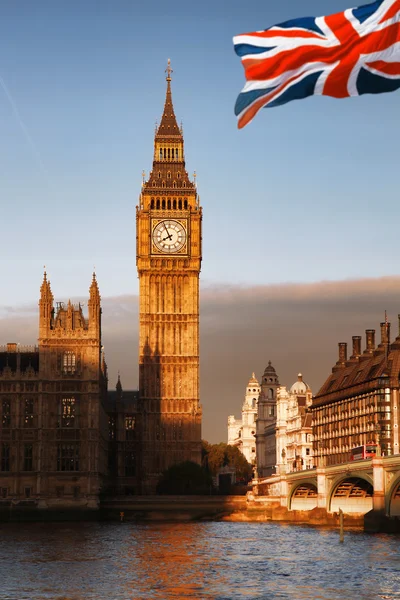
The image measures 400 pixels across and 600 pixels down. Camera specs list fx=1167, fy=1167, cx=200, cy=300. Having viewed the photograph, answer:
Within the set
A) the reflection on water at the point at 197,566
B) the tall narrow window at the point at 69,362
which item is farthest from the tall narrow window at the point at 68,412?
the reflection on water at the point at 197,566

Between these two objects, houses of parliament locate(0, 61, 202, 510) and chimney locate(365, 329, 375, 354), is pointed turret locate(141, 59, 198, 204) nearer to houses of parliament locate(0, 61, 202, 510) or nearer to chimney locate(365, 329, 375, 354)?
houses of parliament locate(0, 61, 202, 510)

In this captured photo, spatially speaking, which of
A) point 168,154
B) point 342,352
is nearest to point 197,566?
point 168,154

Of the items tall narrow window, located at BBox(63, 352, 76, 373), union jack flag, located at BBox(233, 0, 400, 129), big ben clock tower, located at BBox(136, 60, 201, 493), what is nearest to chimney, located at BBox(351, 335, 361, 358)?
big ben clock tower, located at BBox(136, 60, 201, 493)

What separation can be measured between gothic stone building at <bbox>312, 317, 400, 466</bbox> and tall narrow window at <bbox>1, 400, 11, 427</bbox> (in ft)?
130

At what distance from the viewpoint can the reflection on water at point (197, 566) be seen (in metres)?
50.4

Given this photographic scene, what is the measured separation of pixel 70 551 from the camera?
75375 mm

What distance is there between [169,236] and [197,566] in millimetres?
98039

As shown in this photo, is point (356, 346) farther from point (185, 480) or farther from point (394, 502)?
point (394, 502)

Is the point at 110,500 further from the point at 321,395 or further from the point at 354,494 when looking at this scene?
the point at 321,395

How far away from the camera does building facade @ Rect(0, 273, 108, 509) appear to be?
124312mm

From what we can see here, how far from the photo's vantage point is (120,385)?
539 feet

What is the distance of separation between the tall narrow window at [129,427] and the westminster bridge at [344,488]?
59.8ft

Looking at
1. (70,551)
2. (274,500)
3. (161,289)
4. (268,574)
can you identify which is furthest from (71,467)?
(268,574)

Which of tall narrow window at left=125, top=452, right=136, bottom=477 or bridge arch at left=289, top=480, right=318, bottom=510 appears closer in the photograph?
bridge arch at left=289, top=480, right=318, bottom=510
